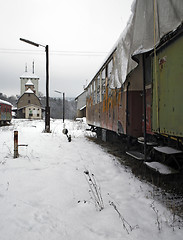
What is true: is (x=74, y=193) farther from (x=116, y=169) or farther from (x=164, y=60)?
(x=164, y=60)

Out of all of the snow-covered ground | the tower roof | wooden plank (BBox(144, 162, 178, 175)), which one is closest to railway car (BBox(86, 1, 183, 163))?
wooden plank (BBox(144, 162, 178, 175))

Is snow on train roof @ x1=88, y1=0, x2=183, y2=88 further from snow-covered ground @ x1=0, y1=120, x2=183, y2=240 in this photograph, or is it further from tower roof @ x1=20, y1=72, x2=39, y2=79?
tower roof @ x1=20, y1=72, x2=39, y2=79

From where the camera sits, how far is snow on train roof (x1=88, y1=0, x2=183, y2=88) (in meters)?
2.42

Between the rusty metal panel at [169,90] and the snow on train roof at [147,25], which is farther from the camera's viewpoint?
the rusty metal panel at [169,90]

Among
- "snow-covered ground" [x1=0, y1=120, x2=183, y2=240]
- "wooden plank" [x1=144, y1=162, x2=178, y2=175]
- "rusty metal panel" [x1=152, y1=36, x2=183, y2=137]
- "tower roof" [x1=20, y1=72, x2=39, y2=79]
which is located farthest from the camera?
"tower roof" [x1=20, y1=72, x2=39, y2=79]

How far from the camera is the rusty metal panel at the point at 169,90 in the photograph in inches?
101

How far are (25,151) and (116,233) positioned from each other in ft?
14.6

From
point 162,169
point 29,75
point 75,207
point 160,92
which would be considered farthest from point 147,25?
point 29,75

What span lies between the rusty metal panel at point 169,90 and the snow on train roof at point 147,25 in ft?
0.81

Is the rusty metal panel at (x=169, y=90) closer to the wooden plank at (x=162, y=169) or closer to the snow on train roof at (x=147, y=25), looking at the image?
the snow on train roof at (x=147, y=25)

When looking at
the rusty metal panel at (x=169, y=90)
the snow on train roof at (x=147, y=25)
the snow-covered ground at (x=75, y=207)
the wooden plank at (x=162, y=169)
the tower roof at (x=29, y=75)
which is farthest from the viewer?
the tower roof at (x=29, y=75)

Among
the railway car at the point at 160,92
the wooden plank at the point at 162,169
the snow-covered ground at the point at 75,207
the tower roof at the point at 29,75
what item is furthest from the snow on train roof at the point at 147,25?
the tower roof at the point at 29,75

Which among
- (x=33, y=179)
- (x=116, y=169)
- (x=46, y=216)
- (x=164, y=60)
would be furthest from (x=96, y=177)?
(x=164, y=60)

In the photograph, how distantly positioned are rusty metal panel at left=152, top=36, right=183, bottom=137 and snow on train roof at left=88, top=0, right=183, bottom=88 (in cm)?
25
